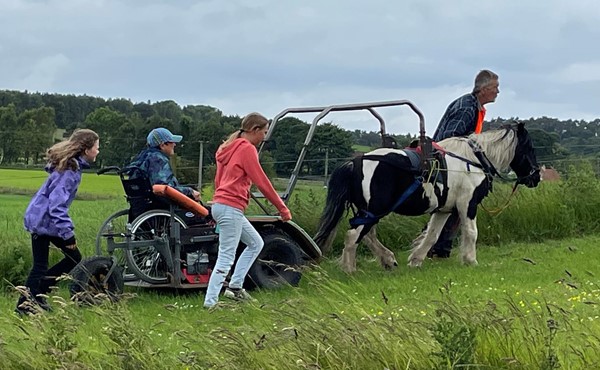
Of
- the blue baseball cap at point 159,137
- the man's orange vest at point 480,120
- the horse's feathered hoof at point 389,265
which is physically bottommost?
the horse's feathered hoof at point 389,265

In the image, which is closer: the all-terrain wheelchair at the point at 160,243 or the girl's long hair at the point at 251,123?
the girl's long hair at the point at 251,123

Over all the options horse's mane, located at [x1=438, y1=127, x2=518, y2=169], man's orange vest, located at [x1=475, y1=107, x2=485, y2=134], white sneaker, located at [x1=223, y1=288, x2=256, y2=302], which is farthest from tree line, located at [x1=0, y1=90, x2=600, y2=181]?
white sneaker, located at [x1=223, y1=288, x2=256, y2=302]

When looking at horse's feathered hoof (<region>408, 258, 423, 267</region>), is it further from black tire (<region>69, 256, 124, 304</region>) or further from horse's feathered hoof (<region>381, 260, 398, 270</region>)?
black tire (<region>69, 256, 124, 304</region>)

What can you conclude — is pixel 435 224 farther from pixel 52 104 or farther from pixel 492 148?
pixel 52 104

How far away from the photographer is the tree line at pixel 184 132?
553 inches

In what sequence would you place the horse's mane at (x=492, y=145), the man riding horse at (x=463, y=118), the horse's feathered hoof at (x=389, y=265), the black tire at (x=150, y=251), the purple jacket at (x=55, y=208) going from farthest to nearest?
the man riding horse at (x=463, y=118)
the horse's mane at (x=492, y=145)
the horse's feathered hoof at (x=389, y=265)
the black tire at (x=150, y=251)
the purple jacket at (x=55, y=208)

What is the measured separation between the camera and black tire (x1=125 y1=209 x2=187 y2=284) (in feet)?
27.8

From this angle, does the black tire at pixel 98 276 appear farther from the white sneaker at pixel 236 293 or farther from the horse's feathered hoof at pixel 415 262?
the horse's feathered hoof at pixel 415 262

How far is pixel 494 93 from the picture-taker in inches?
440

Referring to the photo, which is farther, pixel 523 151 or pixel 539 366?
pixel 523 151

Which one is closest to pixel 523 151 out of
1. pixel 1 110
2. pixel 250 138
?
pixel 250 138

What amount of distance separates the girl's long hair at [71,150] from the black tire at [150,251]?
3.07 feet

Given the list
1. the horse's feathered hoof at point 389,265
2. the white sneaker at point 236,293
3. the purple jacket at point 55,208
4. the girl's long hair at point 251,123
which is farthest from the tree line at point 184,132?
the purple jacket at point 55,208

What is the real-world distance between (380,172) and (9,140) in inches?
925
